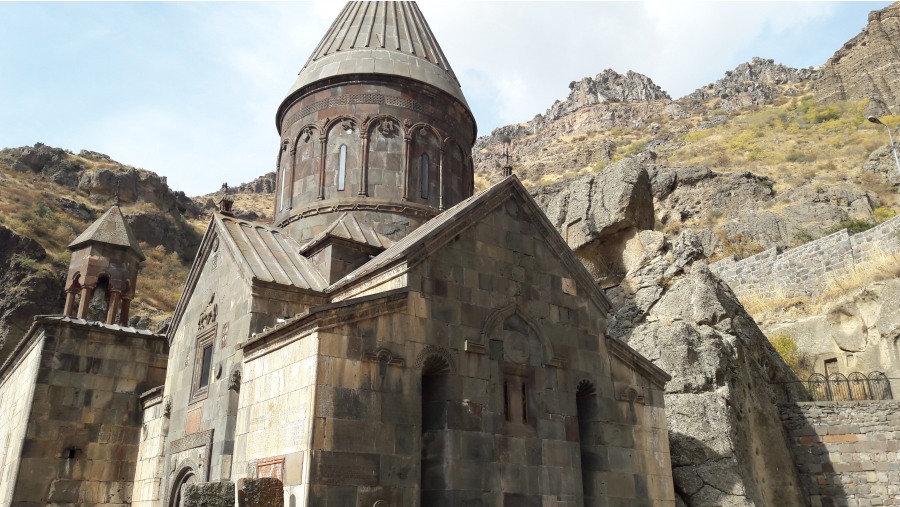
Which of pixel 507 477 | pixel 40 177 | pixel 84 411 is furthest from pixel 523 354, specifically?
pixel 40 177

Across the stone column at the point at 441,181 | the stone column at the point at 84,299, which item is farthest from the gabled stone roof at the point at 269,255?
the stone column at the point at 84,299

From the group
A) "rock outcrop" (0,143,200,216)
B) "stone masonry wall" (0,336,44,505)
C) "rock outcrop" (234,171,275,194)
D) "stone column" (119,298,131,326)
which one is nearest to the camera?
"stone masonry wall" (0,336,44,505)

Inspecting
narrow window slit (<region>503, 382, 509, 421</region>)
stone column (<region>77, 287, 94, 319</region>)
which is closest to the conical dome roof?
stone column (<region>77, 287, 94, 319</region>)

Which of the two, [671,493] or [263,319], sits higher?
[263,319]

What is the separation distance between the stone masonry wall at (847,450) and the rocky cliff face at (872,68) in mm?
33589

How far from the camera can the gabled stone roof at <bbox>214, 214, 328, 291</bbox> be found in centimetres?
802

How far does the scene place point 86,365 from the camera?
391 inches

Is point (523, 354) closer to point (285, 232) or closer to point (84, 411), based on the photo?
point (285, 232)

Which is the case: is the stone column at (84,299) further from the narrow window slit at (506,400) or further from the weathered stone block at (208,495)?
the narrow window slit at (506,400)

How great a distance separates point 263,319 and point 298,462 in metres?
2.41

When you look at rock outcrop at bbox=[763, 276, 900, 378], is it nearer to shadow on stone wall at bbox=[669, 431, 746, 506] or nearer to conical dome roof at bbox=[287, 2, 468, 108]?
shadow on stone wall at bbox=[669, 431, 746, 506]

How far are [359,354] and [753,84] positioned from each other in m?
58.5

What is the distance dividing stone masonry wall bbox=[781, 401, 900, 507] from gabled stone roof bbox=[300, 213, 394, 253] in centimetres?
731

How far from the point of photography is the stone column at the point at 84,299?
36.1ft
